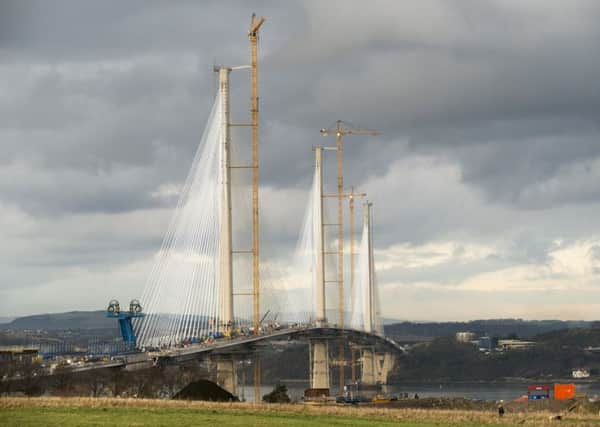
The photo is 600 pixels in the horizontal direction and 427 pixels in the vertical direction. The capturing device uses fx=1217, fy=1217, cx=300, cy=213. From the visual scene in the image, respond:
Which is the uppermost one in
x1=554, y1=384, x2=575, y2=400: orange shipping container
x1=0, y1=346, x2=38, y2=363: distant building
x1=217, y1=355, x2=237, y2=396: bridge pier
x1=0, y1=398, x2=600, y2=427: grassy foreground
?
x1=0, y1=346, x2=38, y2=363: distant building

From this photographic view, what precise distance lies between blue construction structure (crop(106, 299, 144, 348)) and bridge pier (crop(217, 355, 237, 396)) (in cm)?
814

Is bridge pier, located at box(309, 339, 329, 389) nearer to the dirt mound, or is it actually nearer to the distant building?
the distant building

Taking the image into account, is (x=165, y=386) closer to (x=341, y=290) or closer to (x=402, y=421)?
(x=402, y=421)

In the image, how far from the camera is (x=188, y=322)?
9744cm

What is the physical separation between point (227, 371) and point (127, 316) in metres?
10.5

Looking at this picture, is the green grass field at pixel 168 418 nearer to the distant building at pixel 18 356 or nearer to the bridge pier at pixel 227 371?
the distant building at pixel 18 356

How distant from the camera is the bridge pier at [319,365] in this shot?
16012cm

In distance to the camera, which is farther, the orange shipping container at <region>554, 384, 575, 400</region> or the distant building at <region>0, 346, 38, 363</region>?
the orange shipping container at <region>554, 384, 575, 400</region>

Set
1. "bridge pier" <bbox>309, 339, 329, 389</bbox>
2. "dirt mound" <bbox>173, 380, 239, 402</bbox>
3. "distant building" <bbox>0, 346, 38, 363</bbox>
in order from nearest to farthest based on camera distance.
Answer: "dirt mound" <bbox>173, 380, 239, 402</bbox> → "distant building" <bbox>0, 346, 38, 363</bbox> → "bridge pier" <bbox>309, 339, 329, 389</bbox>

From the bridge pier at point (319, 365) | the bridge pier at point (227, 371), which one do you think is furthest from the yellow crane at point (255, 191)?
the bridge pier at point (319, 365)

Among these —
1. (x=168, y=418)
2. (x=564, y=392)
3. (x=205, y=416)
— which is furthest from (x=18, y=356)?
(x=168, y=418)

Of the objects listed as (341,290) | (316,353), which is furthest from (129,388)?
(341,290)

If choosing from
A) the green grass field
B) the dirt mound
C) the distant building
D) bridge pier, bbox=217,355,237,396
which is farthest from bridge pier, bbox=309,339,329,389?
the green grass field

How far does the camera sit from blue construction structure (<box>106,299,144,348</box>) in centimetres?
11112
